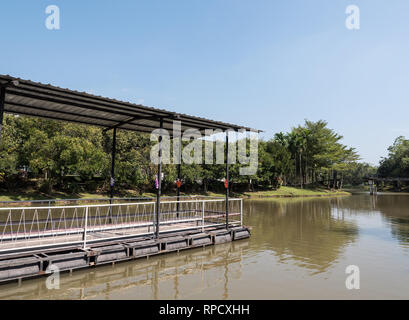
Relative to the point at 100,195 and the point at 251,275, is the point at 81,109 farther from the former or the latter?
the point at 100,195

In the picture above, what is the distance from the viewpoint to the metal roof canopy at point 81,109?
7.62 m

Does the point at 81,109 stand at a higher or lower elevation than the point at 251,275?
higher

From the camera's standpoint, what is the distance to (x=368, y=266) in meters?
9.05

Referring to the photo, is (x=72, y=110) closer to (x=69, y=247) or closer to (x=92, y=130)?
(x=69, y=247)

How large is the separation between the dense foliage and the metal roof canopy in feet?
64.2

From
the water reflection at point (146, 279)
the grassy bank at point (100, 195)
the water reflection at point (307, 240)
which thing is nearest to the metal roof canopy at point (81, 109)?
the water reflection at point (146, 279)

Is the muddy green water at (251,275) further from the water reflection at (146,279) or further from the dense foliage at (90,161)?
the dense foliage at (90,161)

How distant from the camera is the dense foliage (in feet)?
93.4

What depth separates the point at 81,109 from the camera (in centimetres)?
981

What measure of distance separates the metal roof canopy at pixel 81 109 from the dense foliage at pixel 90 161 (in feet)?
64.2

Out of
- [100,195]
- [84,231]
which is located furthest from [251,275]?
[100,195]

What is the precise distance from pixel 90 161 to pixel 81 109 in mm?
22911

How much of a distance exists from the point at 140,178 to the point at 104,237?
26734mm

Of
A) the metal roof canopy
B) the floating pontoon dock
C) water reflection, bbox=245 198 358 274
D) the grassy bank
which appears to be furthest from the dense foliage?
water reflection, bbox=245 198 358 274
